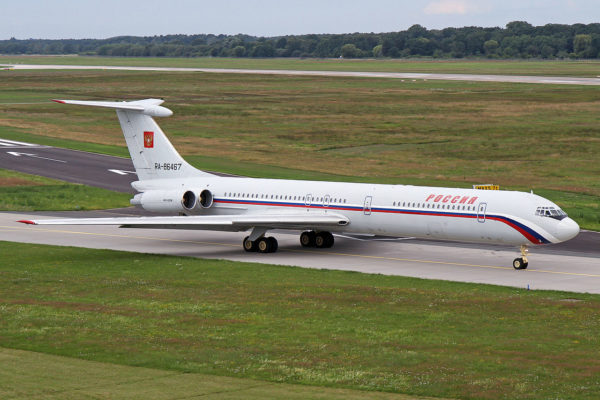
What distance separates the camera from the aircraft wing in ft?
133

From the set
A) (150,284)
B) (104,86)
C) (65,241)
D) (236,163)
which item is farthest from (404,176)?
(104,86)

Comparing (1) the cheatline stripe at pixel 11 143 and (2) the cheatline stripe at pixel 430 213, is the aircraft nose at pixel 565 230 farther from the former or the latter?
(1) the cheatline stripe at pixel 11 143

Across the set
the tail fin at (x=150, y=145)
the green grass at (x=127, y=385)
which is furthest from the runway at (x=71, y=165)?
the green grass at (x=127, y=385)

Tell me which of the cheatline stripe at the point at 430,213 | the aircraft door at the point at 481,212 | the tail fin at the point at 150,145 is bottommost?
the cheatline stripe at the point at 430,213

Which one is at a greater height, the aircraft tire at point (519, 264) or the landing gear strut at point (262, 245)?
the aircraft tire at point (519, 264)

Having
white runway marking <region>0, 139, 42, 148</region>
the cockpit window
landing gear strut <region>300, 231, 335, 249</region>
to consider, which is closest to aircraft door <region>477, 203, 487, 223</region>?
the cockpit window

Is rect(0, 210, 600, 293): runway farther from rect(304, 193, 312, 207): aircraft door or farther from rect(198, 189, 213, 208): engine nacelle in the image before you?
rect(304, 193, 312, 207): aircraft door

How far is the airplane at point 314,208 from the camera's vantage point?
3784 cm

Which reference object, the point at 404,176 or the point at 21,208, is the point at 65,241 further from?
the point at 404,176

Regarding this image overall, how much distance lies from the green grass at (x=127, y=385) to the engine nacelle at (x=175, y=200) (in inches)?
887

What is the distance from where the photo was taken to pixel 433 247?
44719mm

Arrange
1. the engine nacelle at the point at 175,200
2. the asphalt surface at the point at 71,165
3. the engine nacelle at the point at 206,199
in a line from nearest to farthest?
the engine nacelle at the point at 175,200, the engine nacelle at the point at 206,199, the asphalt surface at the point at 71,165

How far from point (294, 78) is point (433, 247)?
5138 inches

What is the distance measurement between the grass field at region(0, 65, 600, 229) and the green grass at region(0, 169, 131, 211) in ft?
39.7
